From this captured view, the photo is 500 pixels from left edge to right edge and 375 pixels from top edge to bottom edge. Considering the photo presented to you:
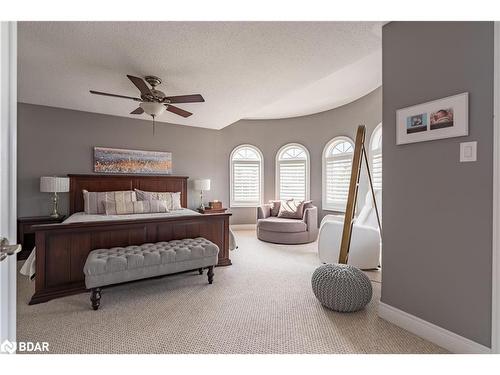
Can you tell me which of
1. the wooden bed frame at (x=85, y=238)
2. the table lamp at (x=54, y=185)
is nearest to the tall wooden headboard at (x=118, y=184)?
the table lamp at (x=54, y=185)

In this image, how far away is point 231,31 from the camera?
83.0 inches

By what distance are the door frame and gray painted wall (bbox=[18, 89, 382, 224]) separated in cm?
305

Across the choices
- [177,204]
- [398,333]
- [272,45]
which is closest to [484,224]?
[398,333]

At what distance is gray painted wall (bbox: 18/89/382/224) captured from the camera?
4.07 m

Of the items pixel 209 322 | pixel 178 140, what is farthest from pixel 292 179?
pixel 209 322

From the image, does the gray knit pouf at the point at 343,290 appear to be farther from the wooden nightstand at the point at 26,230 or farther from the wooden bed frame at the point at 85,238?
the wooden nightstand at the point at 26,230

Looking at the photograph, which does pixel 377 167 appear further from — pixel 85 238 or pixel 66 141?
pixel 66 141

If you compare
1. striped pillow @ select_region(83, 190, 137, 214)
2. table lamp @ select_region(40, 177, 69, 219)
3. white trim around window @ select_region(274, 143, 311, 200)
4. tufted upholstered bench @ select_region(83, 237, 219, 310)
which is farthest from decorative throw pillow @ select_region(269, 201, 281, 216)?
table lamp @ select_region(40, 177, 69, 219)

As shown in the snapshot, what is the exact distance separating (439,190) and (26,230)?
5.20 metres

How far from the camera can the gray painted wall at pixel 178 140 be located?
4066 mm

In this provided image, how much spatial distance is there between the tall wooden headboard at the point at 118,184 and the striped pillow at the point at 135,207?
84cm

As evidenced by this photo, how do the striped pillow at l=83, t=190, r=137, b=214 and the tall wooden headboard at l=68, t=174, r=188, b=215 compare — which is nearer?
the striped pillow at l=83, t=190, r=137, b=214

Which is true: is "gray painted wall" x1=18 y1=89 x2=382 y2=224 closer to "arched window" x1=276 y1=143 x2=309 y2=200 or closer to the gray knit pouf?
"arched window" x1=276 y1=143 x2=309 y2=200

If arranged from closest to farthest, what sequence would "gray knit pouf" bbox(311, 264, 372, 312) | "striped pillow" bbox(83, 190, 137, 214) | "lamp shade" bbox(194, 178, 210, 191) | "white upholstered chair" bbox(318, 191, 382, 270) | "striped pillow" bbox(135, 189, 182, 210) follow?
"gray knit pouf" bbox(311, 264, 372, 312)
"white upholstered chair" bbox(318, 191, 382, 270)
"striped pillow" bbox(83, 190, 137, 214)
"striped pillow" bbox(135, 189, 182, 210)
"lamp shade" bbox(194, 178, 210, 191)
